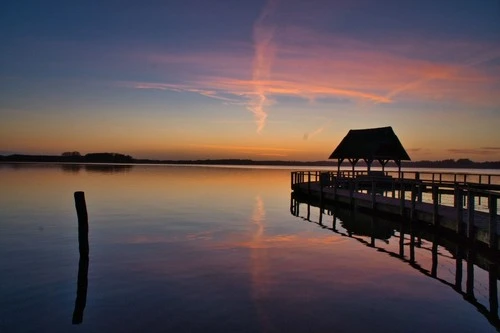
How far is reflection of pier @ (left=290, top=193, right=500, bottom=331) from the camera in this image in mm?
9772

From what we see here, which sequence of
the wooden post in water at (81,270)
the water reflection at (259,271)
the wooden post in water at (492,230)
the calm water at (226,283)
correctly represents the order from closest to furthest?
the calm water at (226,283) → the water reflection at (259,271) → the wooden post in water at (81,270) → the wooden post in water at (492,230)

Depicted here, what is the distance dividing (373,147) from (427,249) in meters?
22.8

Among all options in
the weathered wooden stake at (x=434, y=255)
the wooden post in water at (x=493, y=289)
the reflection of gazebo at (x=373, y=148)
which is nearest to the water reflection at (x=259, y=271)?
the wooden post in water at (x=493, y=289)

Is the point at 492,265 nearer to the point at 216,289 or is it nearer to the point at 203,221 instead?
the point at 216,289

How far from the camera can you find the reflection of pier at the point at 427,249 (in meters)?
9.77

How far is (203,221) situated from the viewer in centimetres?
2236

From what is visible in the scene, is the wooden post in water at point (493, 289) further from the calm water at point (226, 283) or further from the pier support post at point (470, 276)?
the pier support post at point (470, 276)

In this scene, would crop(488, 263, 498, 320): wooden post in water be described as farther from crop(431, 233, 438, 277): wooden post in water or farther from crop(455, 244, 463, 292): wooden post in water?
crop(431, 233, 438, 277): wooden post in water

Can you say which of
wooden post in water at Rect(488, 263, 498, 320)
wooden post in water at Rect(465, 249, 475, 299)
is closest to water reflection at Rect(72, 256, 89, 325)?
wooden post in water at Rect(488, 263, 498, 320)

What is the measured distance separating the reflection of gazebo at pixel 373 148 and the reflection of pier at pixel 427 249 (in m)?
13.0

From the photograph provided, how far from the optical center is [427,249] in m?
14.6

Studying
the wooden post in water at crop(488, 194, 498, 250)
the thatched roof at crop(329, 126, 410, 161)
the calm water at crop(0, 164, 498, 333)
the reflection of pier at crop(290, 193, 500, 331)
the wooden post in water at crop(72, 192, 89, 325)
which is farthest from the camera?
the thatched roof at crop(329, 126, 410, 161)

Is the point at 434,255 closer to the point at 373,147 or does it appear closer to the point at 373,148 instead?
the point at 373,148

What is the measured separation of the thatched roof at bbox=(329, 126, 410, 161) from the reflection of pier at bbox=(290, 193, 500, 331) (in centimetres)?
1310
